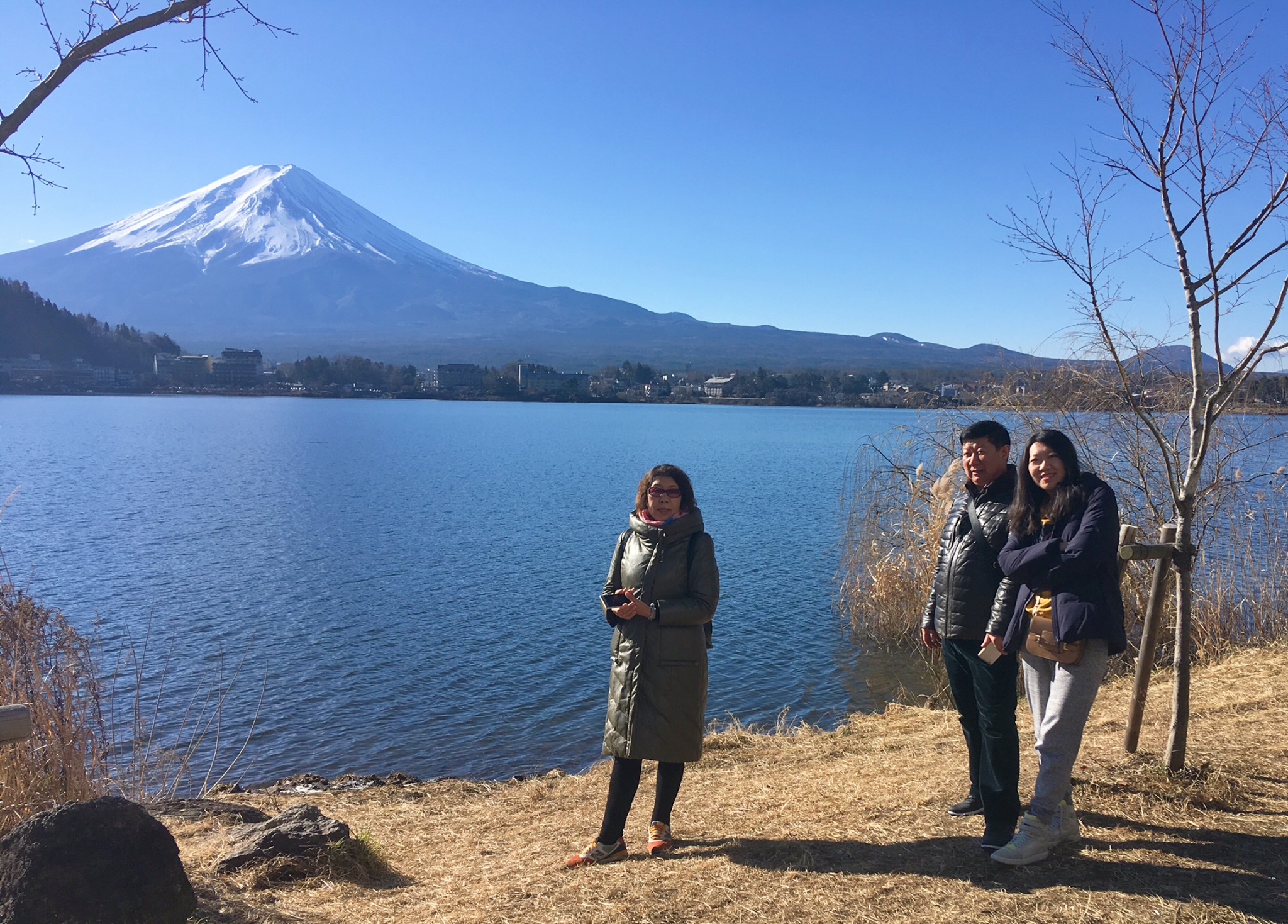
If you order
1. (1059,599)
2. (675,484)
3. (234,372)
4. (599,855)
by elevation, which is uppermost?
(234,372)

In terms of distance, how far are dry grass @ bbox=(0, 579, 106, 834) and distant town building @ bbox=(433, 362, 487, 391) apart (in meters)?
142

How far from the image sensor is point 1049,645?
3781mm

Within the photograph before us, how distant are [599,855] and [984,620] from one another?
7.16 ft

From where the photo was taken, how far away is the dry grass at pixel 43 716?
16.1ft

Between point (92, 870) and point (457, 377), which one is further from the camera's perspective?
point (457, 377)

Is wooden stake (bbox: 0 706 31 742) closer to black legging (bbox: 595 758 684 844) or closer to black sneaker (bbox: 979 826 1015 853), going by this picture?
black legging (bbox: 595 758 684 844)

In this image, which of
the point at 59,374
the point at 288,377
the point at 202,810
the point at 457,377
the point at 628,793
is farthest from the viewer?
the point at 288,377

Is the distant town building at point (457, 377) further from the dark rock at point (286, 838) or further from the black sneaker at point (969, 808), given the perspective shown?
the black sneaker at point (969, 808)

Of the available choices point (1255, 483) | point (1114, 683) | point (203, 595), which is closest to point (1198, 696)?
point (1114, 683)

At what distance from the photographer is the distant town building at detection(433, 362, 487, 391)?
486 ft

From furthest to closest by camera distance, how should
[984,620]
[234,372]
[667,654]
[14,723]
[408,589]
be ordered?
[234,372], [408,589], [667,654], [984,620], [14,723]

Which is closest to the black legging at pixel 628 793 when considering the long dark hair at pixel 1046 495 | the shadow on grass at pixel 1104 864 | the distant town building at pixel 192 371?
the shadow on grass at pixel 1104 864

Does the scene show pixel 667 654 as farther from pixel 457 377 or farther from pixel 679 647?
pixel 457 377

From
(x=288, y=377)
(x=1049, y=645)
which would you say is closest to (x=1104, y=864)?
(x=1049, y=645)
